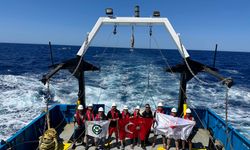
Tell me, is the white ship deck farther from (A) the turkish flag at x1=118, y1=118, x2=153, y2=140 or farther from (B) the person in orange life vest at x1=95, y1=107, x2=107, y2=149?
(A) the turkish flag at x1=118, y1=118, x2=153, y2=140

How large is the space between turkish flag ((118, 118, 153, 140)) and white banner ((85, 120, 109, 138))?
76 cm

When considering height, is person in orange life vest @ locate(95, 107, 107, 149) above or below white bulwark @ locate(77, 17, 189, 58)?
below

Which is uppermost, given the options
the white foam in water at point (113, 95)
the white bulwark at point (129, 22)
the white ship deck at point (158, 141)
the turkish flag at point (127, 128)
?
the white bulwark at point (129, 22)

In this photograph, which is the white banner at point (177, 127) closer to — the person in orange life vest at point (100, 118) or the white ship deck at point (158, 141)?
the white ship deck at point (158, 141)

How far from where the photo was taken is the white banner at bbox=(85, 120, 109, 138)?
9.55 m

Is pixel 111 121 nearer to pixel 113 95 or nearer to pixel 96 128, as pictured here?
pixel 96 128

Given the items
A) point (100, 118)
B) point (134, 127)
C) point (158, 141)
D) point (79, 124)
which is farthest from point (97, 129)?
point (158, 141)

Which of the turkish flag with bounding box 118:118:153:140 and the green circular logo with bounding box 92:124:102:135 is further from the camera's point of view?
the turkish flag with bounding box 118:118:153:140

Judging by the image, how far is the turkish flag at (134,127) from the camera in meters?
10.1

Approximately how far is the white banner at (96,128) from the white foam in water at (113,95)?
795 cm

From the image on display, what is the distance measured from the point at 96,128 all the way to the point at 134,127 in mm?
1634

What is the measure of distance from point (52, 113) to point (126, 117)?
443 cm

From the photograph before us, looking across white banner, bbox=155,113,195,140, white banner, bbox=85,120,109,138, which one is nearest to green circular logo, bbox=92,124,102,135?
white banner, bbox=85,120,109,138

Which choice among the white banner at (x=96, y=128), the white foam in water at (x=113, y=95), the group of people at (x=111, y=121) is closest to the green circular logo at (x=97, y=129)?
the white banner at (x=96, y=128)
